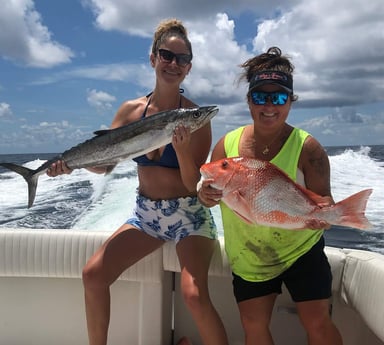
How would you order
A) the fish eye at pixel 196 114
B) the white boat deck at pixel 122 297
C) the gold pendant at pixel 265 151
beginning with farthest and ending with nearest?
1. the white boat deck at pixel 122 297
2. the fish eye at pixel 196 114
3. the gold pendant at pixel 265 151

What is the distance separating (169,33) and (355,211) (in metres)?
1.87

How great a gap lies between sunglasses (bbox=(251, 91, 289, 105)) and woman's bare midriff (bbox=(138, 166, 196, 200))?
2.94 ft

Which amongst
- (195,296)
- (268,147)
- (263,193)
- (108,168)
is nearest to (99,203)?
(108,168)

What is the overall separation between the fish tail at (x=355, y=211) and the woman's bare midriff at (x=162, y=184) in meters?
1.29

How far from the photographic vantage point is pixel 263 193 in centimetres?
204

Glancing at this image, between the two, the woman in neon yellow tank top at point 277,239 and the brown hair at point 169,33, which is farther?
the brown hair at point 169,33

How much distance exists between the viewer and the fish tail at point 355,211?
6.05ft

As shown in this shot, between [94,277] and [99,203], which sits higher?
[94,277]

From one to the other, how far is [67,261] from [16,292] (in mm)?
572

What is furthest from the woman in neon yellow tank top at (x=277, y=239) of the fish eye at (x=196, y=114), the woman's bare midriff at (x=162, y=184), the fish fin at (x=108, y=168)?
the fish fin at (x=108, y=168)

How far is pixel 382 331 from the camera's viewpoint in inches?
85.7

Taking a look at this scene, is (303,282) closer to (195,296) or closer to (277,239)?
(277,239)

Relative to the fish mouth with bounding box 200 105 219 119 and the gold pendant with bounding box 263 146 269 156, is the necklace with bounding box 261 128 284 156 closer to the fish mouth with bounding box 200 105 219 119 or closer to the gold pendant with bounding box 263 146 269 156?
the gold pendant with bounding box 263 146 269 156

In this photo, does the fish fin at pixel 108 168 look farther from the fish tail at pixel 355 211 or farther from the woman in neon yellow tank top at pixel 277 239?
the fish tail at pixel 355 211
